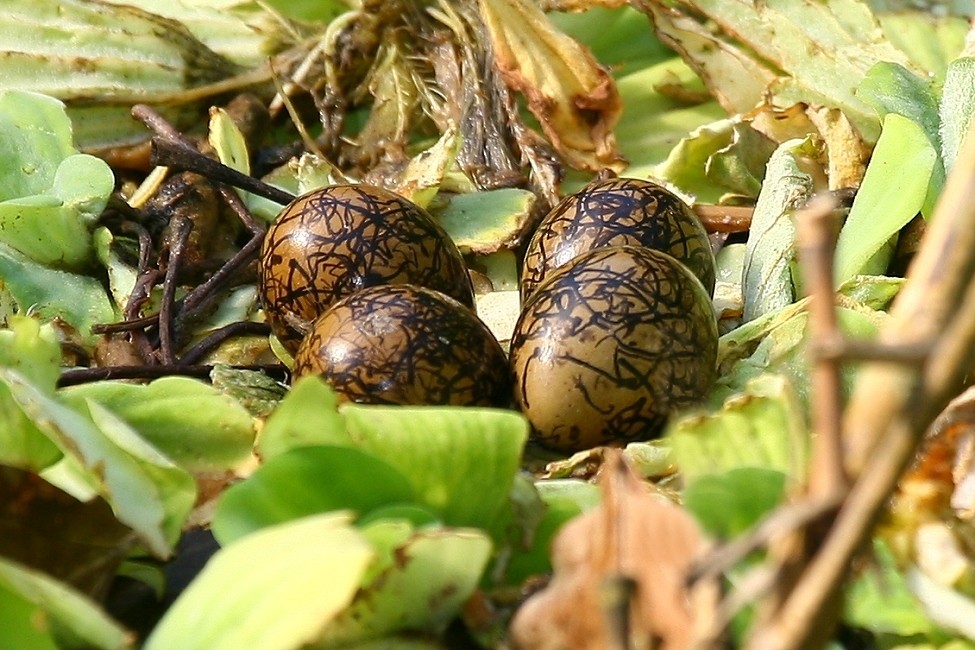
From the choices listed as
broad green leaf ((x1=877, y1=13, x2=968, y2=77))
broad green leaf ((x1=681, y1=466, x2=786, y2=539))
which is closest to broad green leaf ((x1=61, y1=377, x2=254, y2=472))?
broad green leaf ((x1=681, y1=466, x2=786, y2=539))

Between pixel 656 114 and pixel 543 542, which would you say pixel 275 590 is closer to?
pixel 543 542

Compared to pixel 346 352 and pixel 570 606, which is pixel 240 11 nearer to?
pixel 346 352

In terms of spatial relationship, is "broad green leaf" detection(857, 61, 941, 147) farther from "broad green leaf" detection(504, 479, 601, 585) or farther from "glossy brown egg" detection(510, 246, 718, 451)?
"broad green leaf" detection(504, 479, 601, 585)

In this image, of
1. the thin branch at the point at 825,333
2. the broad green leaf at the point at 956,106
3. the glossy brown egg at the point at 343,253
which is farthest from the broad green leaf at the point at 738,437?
the broad green leaf at the point at 956,106

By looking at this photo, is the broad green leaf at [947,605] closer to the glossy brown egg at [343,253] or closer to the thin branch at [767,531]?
the thin branch at [767,531]

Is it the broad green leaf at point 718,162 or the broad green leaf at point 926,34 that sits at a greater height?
the broad green leaf at point 926,34

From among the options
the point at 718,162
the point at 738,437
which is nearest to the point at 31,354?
the point at 738,437
